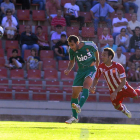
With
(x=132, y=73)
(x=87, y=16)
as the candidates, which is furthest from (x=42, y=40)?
(x=132, y=73)

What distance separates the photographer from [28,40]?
14875mm

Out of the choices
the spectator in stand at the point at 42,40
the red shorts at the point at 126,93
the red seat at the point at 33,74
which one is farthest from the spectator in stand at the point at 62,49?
the red shorts at the point at 126,93

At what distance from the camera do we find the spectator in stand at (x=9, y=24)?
15352 millimetres

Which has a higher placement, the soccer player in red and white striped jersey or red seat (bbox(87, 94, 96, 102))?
the soccer player in red and white striped jersey

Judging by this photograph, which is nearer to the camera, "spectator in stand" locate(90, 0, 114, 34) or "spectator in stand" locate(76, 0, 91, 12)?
"spectator in stand" locate(90, 0, 114, 34)

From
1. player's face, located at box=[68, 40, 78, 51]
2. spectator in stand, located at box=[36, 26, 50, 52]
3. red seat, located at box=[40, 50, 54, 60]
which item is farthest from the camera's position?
spectator in stand, located at box=[36, 26, 50, 52]

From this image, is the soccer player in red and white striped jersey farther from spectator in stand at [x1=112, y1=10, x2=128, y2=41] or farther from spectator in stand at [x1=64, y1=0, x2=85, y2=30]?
spectator in stand at [x1=64, y1=0, x2=85, y2=30]

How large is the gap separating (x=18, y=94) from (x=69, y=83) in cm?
200

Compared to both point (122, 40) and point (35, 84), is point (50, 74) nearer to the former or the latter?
point (35, 84)

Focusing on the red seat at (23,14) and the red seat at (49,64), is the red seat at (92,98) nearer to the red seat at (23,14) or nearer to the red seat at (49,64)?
the red seat at (49,64)

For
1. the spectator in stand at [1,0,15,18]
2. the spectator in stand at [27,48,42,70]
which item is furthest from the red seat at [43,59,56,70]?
the spectator in stand at [1,0,15,18]

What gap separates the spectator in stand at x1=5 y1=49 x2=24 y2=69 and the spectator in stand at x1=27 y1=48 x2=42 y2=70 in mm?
325

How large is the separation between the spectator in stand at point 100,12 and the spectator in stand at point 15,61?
3964mm

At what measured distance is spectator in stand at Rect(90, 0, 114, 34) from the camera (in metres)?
16.3
